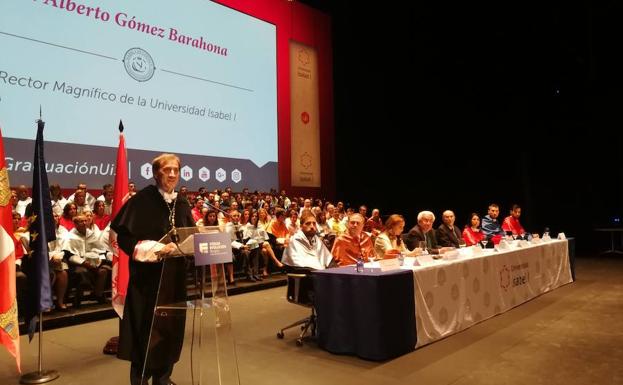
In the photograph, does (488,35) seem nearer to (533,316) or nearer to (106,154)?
(533,316)

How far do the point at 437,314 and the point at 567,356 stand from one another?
3.20ft

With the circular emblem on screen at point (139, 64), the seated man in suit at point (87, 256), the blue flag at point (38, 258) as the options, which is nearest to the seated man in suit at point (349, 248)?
the blue flag at point (38, 258)

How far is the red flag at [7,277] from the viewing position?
9.48 ft

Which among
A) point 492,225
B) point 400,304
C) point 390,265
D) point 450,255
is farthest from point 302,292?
point 492,225

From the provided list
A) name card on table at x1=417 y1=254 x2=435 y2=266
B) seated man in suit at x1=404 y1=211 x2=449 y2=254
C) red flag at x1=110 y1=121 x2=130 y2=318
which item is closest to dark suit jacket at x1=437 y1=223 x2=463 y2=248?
seated man in suit at x1=404 y1=211 x2=449 y2=254

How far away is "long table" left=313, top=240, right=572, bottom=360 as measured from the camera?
337 cm

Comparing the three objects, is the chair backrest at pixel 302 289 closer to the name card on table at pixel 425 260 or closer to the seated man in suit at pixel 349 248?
the seated man in suit at pixel 349 248

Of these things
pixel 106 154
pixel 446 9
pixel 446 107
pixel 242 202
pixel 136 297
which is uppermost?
pixel 446 9

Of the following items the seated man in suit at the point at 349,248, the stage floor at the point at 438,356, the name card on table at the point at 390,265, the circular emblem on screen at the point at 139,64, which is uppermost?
the circular emblem on screen at the point at 139,64

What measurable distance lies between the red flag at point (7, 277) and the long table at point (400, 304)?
2.11 meters

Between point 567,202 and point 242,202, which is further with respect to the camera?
point 567,202

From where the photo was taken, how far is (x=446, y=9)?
10.6 meters

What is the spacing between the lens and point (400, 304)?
3445mm

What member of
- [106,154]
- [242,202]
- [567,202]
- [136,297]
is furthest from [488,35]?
[136,297]
